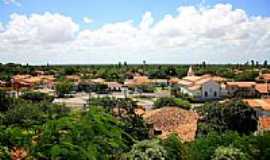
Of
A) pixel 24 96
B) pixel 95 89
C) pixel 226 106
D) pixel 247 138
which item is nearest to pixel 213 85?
pixel 95 89

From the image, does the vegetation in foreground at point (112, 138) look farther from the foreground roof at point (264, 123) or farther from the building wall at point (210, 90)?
the building wall at point (210, 90)

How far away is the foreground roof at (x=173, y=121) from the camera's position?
92.6 ft

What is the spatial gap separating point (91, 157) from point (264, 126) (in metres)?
21.3

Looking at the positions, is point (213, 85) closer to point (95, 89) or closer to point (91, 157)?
point (95, 89)

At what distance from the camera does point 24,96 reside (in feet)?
156

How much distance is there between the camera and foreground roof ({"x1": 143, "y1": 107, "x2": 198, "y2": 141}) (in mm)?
28227

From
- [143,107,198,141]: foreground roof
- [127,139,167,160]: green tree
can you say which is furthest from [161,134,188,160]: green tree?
[143,107,198,141]: foreground roof

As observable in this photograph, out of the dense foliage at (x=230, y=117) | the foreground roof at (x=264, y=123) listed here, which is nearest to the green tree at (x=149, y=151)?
the dense foliage at (x=230, y=117)

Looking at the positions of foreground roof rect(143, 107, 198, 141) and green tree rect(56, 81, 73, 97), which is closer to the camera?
foreground roof rect(143, 107, 198, 141)

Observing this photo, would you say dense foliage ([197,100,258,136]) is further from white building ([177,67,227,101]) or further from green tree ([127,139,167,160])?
white building ([177,67,227,101])

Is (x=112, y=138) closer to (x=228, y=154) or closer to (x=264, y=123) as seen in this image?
(x=228, y=154)

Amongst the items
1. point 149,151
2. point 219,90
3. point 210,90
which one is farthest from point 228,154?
point 219,90

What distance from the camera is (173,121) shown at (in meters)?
31.5

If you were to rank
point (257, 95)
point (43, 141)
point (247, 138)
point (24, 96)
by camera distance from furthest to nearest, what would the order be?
point (257, 95) → point (24, 96) → point (247, 138) → point (43, 141)
